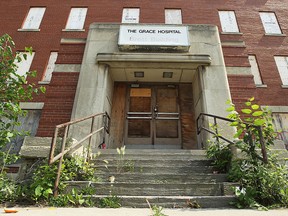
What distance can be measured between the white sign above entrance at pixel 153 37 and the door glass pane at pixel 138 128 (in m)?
3.11

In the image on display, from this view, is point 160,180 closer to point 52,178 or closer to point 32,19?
point 52,178

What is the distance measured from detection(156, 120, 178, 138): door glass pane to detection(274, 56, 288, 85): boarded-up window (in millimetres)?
6651

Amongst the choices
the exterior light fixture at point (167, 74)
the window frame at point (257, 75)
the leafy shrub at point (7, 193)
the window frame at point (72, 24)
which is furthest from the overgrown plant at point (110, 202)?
the window frame at point (72, 24)

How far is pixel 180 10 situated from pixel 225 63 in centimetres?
679

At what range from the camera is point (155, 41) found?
316 inches

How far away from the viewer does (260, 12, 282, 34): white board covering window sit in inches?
495

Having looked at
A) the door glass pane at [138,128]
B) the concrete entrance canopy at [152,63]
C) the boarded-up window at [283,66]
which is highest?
the boarded-up window at [283,66]

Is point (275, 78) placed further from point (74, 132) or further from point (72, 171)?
point (72, 171)

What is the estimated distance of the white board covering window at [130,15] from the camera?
42.2 feet

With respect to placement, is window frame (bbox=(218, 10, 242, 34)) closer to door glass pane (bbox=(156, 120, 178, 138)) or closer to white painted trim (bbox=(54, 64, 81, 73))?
door glass pane (bbox=(156, 120, 178, 138))

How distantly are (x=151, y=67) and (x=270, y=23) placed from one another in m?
9.89

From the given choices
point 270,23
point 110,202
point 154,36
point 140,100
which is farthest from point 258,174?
point 270,23

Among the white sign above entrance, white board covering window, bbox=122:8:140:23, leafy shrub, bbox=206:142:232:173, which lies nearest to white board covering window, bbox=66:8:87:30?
white board covering window, bbox=122:8:140:23

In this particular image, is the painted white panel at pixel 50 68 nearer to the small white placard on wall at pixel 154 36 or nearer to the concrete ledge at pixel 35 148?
the small white placard on wall at pixel 154 36
